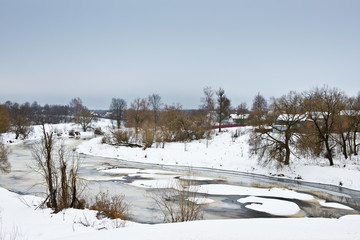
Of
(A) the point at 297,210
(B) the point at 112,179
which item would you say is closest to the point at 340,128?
(A) the point at 297,210

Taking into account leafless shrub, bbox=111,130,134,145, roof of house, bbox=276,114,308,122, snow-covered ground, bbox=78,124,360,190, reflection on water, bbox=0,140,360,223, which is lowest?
reflection on water, bbox=0,140,360,223

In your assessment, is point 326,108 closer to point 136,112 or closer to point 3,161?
point 3,161

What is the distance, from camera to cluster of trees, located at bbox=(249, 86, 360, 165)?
24734 mm

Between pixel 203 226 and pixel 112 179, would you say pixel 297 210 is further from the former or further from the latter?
pixel 112 179

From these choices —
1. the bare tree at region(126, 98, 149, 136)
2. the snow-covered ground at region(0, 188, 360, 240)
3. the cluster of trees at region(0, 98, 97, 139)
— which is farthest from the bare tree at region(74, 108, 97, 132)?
the snow-covered ground at region(0, 188, 360, 240)

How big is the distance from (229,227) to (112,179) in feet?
55.3

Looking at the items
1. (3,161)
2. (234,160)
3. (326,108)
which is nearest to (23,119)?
(3,161)

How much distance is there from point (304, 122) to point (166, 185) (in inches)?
644

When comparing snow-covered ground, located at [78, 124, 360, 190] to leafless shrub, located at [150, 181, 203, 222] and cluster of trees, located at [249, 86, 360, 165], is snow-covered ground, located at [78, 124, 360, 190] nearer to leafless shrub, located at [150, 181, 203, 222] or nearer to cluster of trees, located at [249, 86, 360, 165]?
cluster of trees, located at [249, 86, 360, 165]

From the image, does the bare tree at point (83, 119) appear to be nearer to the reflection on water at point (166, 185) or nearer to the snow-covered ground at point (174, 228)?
the reflection on water at point (166, 185)

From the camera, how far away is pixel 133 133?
43.7 metres

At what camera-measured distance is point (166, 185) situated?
20406 mm

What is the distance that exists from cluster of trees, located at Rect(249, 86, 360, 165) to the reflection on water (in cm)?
360

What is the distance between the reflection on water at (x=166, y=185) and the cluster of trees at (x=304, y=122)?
142 inches
